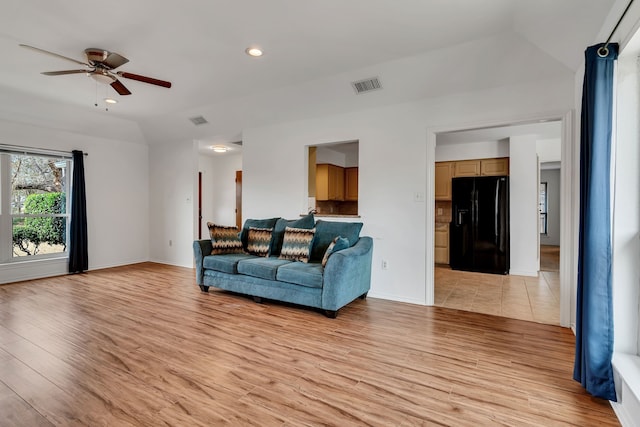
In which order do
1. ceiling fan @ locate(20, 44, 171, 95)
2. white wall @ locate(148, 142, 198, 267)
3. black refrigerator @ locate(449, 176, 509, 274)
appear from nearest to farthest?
ceiling fan @ locate(20, 44, 171, 95) < black refrigerator @ locate(449, 176, 509, 274) < white wall @ locate(148, 142, 198, 267)

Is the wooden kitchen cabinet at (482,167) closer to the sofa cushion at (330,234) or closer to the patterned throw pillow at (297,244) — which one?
the sofa cushion at (330,234)

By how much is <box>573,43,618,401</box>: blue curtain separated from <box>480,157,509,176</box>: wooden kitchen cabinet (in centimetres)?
431

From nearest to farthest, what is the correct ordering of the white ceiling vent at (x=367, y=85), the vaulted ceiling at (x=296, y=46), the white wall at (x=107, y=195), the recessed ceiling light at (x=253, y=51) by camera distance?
the vaulted ceiling at (x=296, y=46) → the recessed ceiling light at (x=253, y=51) → the white ceiling vent at (x=367, y=85) → the white wall at (x=107, y=195)

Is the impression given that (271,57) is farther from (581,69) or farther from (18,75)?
(18,75)

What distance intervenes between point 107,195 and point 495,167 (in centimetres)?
733

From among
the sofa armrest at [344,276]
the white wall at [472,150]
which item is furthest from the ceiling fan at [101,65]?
the white wall at [472,150]

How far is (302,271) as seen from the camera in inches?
137

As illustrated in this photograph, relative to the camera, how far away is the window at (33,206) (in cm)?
495

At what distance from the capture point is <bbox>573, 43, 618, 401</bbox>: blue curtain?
1.88m

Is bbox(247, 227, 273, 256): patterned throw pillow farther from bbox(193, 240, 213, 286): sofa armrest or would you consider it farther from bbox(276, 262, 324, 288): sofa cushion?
bbox(276, 262, 324, 288): sofa cushion

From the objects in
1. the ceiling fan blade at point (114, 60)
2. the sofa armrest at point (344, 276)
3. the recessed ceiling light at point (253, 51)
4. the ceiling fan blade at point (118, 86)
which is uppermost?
the recessed ceiling light at point (253, 51)

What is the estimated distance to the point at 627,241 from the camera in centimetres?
197

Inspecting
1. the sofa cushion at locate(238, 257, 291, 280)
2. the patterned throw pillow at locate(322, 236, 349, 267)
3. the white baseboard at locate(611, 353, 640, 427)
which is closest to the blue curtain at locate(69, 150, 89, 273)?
the sofa cushion at locate(238, 257, 291, 280)

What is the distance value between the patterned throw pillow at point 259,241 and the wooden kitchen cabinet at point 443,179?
3836mm
